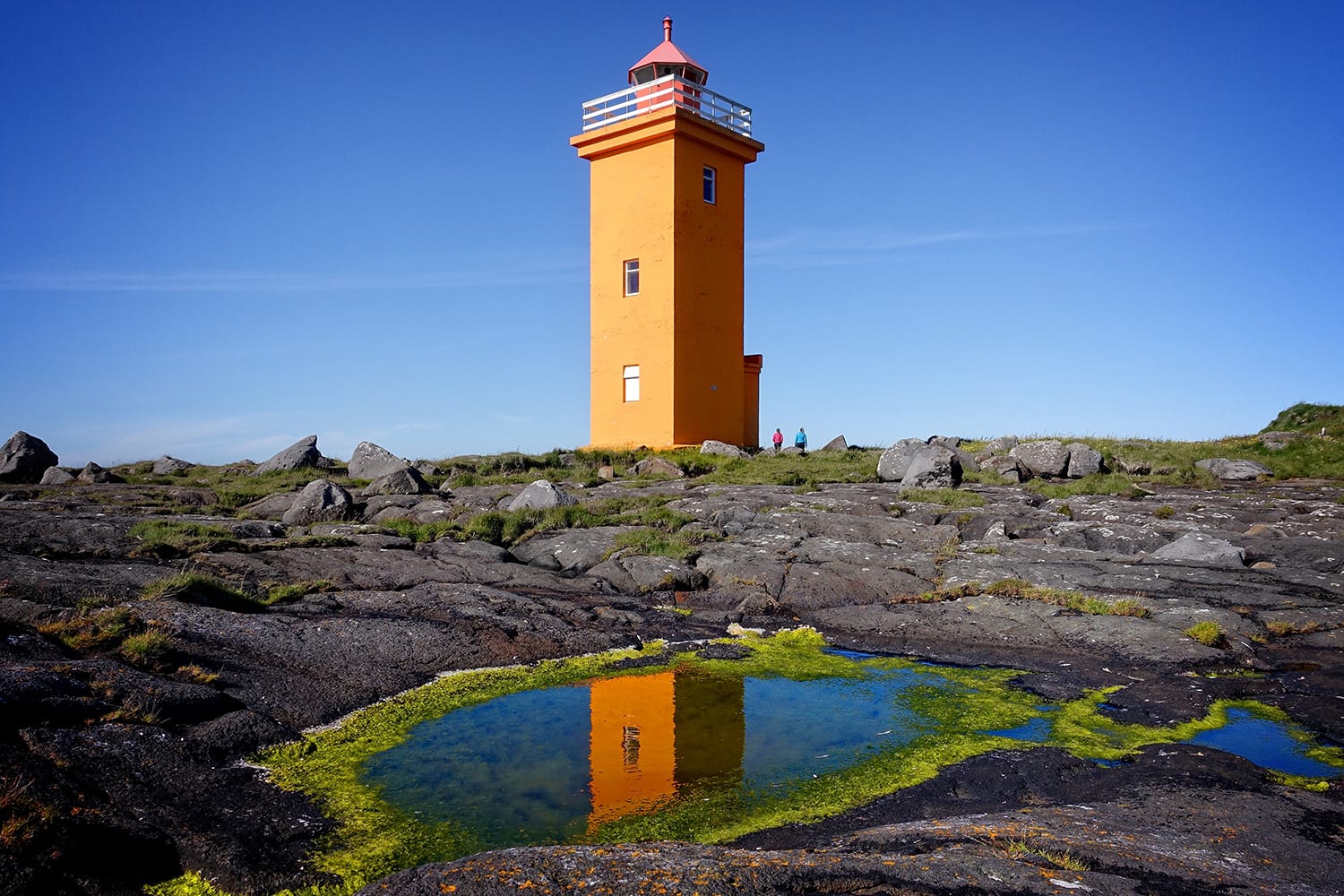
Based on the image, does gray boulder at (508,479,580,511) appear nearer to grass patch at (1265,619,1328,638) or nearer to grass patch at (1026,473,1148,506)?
grass patch at (1026,473,1148,506)

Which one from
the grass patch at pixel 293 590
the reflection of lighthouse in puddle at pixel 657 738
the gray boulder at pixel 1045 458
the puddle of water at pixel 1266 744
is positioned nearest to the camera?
the reflection of lighthouse in puddle at pixel 657 738

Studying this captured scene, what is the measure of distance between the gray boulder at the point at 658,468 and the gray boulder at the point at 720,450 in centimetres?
195

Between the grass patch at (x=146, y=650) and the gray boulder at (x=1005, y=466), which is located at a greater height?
the gray boulder at (x=1005, y=466)

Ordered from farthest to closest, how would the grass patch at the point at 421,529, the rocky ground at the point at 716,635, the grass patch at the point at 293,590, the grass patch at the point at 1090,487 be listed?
the grass patch at the point at 1090,487 < the grass patch at the point at 421,529 < the grass patch at the point at 293,590 < the rocky ground at the point at 716,635

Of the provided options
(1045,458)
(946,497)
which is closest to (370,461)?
(946,497)

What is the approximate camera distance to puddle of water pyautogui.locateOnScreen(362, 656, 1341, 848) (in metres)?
5.54

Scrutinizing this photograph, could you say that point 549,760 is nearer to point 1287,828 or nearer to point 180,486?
point 1287,828

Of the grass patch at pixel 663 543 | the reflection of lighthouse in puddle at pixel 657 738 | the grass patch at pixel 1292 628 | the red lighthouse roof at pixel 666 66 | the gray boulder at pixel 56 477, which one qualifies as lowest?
the reflection of lighthouse in puddle at pixel 657 738

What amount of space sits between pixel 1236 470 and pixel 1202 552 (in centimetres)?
1214

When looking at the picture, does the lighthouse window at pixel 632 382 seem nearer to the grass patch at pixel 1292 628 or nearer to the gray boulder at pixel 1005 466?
the gray boulder at pixel 1005 466

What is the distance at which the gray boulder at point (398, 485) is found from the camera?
1897cm

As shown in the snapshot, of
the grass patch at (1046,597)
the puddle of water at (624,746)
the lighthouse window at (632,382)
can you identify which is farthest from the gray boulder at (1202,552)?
the lighthouse window at (632,382)

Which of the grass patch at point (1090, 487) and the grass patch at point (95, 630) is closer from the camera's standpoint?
the grass patch at point (95, 630)

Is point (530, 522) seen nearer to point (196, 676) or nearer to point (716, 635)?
point (716, 635)
